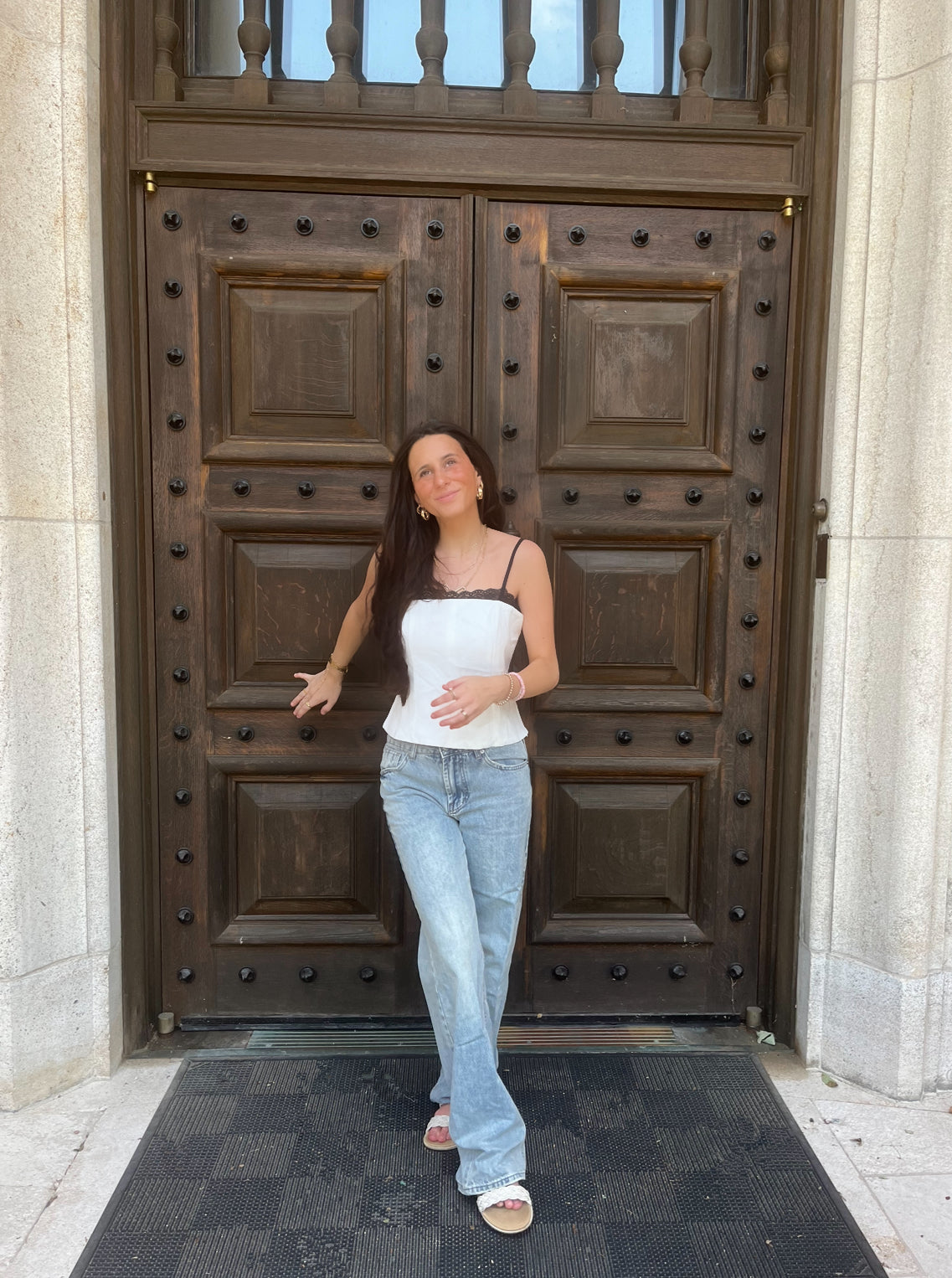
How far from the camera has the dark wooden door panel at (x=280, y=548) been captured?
2883 mm

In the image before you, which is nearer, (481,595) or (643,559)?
(481,595)

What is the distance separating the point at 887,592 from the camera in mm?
2771

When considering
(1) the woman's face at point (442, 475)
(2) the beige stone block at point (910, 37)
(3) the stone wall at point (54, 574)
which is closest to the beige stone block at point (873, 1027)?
(1) the woman's face at point (442, 475)

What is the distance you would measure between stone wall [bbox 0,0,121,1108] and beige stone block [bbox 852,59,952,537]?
2324mm

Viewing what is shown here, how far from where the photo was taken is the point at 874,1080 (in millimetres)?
2855

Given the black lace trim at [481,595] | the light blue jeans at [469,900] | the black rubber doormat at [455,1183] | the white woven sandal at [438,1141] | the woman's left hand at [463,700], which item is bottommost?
the black rubber doormat at [455,1183]

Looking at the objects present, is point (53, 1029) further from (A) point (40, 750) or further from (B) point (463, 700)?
(B) point (463, 700)

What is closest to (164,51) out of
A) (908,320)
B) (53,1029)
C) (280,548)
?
(280,548)

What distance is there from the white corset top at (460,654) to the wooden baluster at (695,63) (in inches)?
68.0

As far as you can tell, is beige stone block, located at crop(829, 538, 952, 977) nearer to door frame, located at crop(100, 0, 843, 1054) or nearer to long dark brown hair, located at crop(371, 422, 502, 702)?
door frame, located at crop(100, 0, 843, 1054)

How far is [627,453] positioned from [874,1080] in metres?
2.14

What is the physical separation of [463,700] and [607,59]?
2.16 metres

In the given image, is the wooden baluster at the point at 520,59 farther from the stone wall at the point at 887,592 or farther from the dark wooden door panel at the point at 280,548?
the stone wall at the point at 887,592

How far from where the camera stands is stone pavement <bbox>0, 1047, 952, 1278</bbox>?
2217 mm
